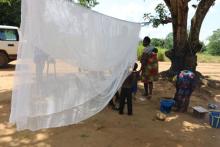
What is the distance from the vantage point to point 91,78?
5777mm

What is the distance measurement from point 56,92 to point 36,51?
2.31ft

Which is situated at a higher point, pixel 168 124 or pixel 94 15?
pixel 94 15

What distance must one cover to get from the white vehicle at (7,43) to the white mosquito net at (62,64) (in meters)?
10.4

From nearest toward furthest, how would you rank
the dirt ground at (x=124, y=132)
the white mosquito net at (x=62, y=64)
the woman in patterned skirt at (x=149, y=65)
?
the white mosquito net at (x=62, y=64) → the dirt ground at (x=124, y=132) → the woman in patterned skirt at (x=149, y=65)

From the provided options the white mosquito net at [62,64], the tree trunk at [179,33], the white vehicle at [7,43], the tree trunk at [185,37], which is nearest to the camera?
the white mosquito net at [62,64]

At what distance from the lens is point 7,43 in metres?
15.7

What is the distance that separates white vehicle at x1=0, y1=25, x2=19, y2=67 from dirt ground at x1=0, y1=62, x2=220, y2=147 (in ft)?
23.8

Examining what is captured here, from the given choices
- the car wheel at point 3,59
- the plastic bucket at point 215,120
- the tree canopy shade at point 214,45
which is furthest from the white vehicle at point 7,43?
the tree canopy shade at point 214,45

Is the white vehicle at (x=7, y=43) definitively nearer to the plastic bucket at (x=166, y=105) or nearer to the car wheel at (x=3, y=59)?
the car wheel at (x=3, y=59)

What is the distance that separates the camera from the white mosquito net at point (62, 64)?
4762 millimetres

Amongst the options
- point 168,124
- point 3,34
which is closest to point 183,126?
point 168,124

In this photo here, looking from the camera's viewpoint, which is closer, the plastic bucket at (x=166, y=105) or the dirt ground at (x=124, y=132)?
the dirt ground at (x=124, y=132)

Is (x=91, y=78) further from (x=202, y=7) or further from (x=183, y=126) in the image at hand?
(x=202, y=7)

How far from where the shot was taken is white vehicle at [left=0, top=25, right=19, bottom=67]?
15.6m
